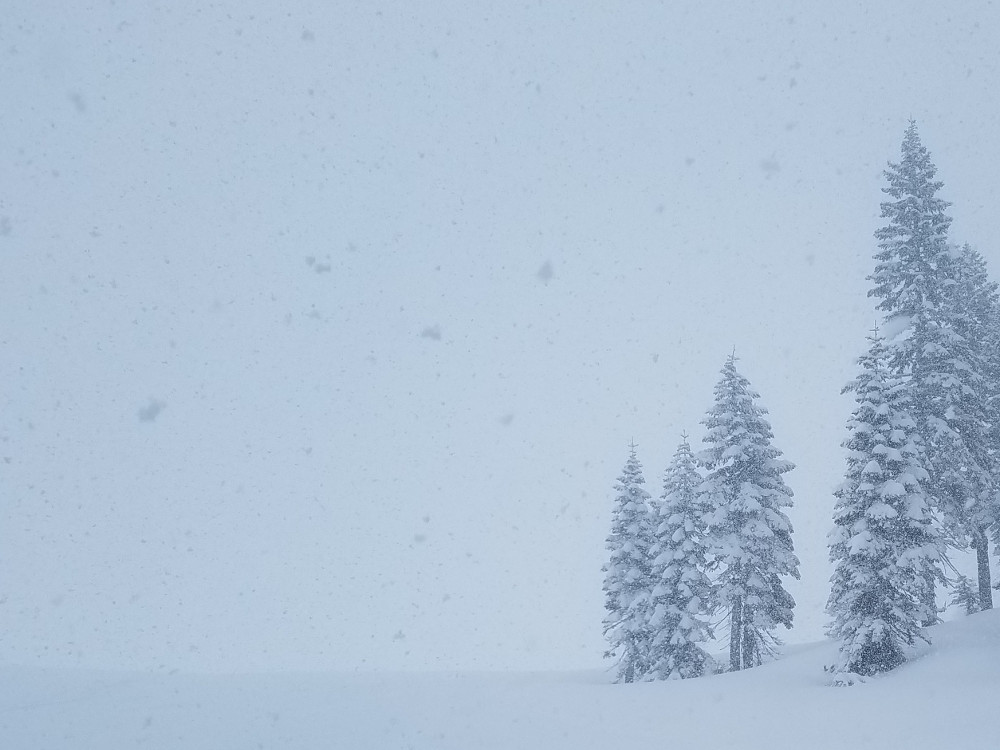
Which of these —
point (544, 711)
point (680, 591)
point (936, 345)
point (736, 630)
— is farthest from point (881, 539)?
point (544, 711)

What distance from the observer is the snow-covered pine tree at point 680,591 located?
27062 millimetres

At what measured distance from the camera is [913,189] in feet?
80.3

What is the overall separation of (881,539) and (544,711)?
10.6m

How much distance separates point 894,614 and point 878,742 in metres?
7.74

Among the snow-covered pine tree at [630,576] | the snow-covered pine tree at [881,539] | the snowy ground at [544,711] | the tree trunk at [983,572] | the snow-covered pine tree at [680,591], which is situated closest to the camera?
the snowy ground at [544,711]

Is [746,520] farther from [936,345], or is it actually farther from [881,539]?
[936,345]

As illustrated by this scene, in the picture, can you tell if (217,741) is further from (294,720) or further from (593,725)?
(593,725)

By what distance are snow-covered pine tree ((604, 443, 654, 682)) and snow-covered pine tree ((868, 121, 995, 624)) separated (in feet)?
36.8

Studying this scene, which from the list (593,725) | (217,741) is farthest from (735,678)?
(217,741)

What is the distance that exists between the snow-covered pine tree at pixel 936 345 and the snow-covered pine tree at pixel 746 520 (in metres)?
5.11

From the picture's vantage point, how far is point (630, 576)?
29.9 meters

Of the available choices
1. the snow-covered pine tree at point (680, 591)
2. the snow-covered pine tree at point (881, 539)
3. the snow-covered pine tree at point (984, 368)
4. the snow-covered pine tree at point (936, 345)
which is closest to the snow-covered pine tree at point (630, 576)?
the snow-covered pine tree at point (680, 591)

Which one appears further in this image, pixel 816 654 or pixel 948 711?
pixel 816 654

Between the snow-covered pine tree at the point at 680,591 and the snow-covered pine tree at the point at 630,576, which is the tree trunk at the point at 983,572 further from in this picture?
the snow-covered pine tree at the point at 630,576
